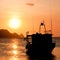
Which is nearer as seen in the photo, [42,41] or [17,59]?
[17,59]

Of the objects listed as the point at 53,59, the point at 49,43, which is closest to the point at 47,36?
the point at 49,43

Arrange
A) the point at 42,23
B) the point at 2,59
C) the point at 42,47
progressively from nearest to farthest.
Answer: the point at 2,59 < the point at 42,47 < the point at 42,23

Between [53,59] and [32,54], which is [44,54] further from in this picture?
[53,59]

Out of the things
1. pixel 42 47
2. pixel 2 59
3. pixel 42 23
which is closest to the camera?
pixel 2 59

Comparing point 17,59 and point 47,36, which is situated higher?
point 47,36

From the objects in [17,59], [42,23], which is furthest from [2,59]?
[42,23]

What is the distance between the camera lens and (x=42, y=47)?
350 ft

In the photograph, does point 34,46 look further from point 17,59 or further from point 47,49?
point 17,59

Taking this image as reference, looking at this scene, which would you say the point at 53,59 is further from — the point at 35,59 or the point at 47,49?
the point at 47,49

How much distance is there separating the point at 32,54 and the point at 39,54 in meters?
3.63

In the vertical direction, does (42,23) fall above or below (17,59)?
above

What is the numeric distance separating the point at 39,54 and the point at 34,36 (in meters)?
6.72

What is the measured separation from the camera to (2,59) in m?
93.8

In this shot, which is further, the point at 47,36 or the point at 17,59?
the point at 47,36
